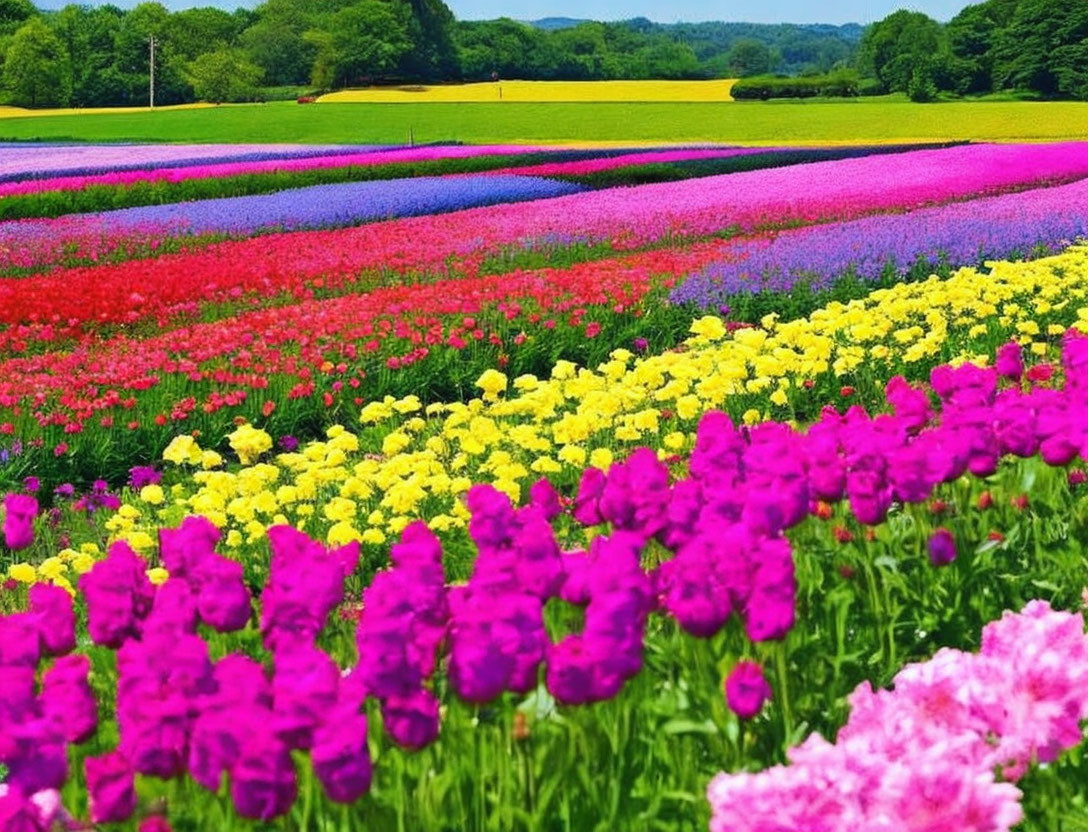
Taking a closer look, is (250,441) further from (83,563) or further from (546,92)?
(546,92)

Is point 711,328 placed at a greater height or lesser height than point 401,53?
lesser

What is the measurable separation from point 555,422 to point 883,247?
20.9ft

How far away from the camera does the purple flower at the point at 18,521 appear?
3.94m

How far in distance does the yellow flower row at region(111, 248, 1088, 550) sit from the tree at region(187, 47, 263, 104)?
76.0 metres

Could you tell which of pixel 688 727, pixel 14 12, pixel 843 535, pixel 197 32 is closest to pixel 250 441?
pixel 843 535

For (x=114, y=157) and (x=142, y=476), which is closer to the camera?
(x=142, y=476)

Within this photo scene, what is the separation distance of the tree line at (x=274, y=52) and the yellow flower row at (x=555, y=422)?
76.4 m

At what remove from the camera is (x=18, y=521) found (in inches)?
156

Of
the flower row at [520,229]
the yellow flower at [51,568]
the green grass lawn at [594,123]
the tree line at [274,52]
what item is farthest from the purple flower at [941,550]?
the tree line at [274,52]

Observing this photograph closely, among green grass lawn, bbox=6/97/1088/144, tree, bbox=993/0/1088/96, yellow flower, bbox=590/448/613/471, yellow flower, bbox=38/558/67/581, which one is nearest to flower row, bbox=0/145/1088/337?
yellow flower, bbox=38/558/67/581

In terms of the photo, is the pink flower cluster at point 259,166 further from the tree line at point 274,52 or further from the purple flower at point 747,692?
the tree line at point 274,52

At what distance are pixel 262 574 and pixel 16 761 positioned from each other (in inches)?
133

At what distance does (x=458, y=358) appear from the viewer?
1001 cm

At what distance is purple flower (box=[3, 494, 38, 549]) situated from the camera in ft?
12.9
